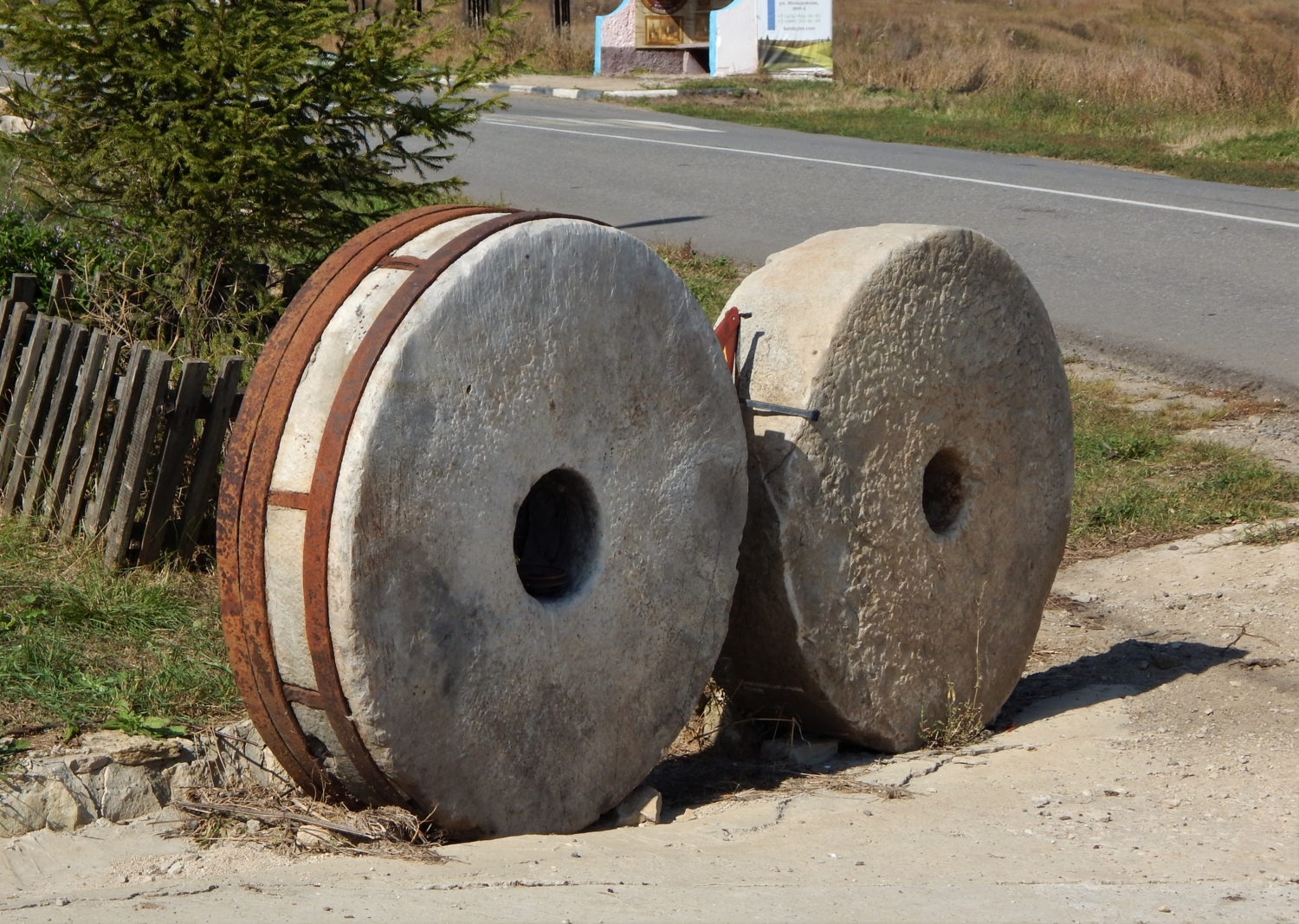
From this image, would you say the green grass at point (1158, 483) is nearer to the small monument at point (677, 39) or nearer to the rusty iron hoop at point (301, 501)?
the rusty iron hoop at point (301, 501)

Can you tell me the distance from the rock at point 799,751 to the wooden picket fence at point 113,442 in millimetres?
1889

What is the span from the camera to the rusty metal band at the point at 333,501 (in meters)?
2.57

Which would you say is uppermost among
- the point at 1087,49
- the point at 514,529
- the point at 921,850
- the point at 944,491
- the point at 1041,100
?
the point at 1087,49

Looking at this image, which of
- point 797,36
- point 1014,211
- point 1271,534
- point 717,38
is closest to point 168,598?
point 1271,534

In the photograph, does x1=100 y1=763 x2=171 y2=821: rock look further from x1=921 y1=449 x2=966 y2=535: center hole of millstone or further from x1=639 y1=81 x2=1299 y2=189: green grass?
x1=639 y1=81 x2=1299 y2=189: green grass

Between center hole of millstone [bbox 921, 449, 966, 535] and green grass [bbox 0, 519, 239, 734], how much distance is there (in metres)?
1.96

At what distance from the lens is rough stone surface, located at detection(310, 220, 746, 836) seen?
2631 mm

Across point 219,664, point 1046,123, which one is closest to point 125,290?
point 219,664

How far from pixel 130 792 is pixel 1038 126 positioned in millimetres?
16319

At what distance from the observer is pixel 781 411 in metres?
3.44

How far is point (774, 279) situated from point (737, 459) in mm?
549

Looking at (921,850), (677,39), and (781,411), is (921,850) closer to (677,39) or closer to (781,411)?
(781,411)

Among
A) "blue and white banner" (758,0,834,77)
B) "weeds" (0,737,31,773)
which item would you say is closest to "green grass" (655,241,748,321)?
"weeds" (0,737,31,773)

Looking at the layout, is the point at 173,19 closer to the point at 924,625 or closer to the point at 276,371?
the point at 276,371
